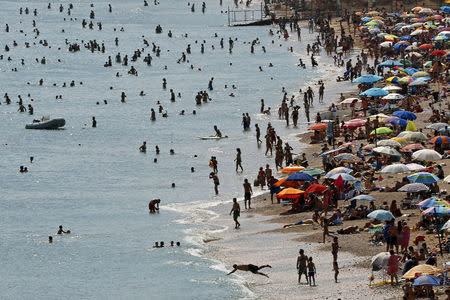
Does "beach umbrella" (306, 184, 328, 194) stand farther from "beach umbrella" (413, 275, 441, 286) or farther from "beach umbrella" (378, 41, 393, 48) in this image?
"beach umbrella" (378, 41, 393, 48)

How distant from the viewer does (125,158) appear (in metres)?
45.9

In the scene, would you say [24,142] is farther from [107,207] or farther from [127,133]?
[107,207]

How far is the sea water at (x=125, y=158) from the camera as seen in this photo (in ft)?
93.8

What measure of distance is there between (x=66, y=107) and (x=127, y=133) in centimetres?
1005

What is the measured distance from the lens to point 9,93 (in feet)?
216

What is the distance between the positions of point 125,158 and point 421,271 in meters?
26.3

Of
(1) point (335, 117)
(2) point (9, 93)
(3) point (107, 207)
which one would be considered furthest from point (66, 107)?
(3) point (107, 207)

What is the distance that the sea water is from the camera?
28578 millimetres

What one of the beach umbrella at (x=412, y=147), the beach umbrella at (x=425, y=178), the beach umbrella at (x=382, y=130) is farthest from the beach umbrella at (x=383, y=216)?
the beach umbrella at (x=382, y=130)

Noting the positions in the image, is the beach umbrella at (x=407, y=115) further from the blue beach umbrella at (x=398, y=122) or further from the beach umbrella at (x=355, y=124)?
the beach umbrella at (x=355, y=124)

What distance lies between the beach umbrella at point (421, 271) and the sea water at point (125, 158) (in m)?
5.30

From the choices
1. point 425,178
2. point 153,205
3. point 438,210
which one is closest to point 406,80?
point 153,205

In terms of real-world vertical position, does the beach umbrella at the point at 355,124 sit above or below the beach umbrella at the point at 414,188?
below

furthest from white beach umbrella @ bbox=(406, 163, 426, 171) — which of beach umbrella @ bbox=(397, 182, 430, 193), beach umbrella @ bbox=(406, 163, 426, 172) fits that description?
beach umbrella @ bbox=(397, 182, 430, 193)
